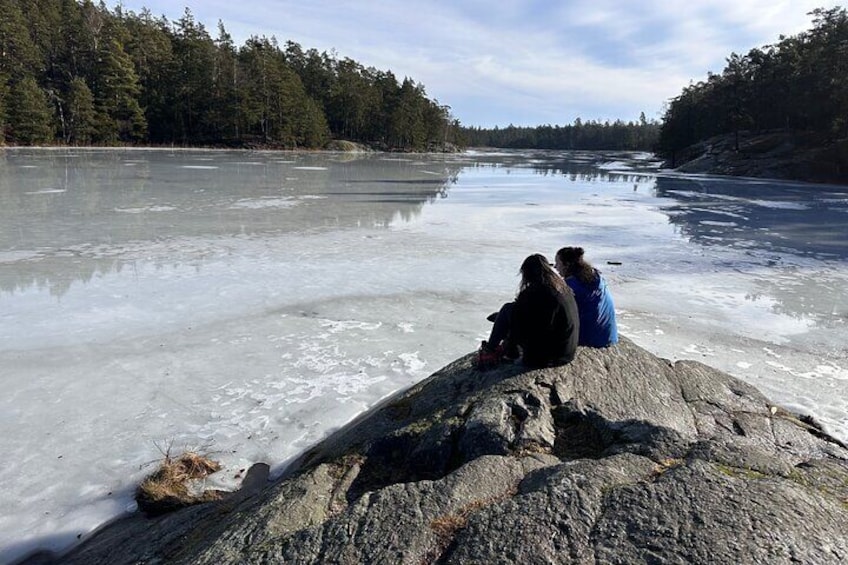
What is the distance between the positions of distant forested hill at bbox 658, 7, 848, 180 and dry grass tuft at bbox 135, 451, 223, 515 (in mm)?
59336

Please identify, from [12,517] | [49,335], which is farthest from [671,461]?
[49,335]

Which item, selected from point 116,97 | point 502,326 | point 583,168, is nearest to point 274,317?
point 502,326

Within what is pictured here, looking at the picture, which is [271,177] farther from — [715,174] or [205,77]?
[205,77]

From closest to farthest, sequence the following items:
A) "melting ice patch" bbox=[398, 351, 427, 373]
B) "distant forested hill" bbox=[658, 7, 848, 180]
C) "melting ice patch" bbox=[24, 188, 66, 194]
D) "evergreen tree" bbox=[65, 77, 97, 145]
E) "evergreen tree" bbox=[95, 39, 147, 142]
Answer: "melting ice patch" bbox=[398, 351, 427, 373] < "melting ice patch" bbox=[24, 188, 66, 194] < "distant forested hill" bbox=[658, 7, 848, 180] < "evergreen tree" bbox=[65, 77, 97, 145] < "evergreen tree" bbox=[95, 39, 147, 142]

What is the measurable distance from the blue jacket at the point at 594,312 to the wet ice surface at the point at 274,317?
7.21 feet

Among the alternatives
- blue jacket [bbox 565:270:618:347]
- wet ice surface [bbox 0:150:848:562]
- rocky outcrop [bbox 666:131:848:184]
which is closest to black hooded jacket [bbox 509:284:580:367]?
blue jacket [bbox 565:270:618:347]

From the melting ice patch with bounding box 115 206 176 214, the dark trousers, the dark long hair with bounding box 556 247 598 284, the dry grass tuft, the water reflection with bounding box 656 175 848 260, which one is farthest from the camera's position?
the melting ice patch with bounding box 115 206 176 214

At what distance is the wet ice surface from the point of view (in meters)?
5.05

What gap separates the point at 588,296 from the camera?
203 inches

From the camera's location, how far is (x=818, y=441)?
4.34 m

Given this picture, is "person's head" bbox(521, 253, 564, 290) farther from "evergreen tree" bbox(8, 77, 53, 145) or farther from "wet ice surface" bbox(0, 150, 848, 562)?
"evergreen tree" bbox(8, 77, 53, 145)

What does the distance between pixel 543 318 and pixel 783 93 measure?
2857 inches

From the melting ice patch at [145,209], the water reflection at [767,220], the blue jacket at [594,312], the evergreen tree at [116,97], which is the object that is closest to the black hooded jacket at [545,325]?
the blue jacket at [594,312]

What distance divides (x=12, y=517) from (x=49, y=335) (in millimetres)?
3981
